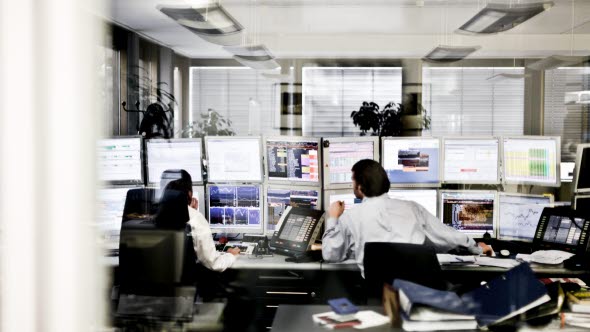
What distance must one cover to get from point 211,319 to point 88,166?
2737 millimetres

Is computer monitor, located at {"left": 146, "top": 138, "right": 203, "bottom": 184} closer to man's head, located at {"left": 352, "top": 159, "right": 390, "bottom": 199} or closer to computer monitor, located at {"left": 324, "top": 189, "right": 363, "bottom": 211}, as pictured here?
computer monitor, located at {"left": 324, "top": 189, "right": 363, "bottom": 211}

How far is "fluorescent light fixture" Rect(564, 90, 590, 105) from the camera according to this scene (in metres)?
8.31

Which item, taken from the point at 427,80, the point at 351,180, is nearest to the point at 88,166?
the point at 351,180

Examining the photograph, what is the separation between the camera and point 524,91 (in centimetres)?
810

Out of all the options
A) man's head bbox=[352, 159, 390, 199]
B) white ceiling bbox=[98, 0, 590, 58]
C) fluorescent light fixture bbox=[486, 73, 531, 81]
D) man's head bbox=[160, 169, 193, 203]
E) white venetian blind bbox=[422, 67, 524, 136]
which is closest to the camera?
man's head bbox=[352, 159, 390, 199]

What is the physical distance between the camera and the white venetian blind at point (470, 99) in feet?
25.6

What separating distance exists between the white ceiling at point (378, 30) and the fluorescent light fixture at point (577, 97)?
1.95 feet

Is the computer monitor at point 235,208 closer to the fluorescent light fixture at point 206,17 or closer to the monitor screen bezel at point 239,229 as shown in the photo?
the monitor screen bezel at point 239,229

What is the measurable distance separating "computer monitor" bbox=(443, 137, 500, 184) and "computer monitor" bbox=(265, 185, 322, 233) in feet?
3.09

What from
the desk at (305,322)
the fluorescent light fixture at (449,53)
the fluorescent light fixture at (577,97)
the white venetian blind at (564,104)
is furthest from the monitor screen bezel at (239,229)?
the fluorescent light fixture at (577,97)

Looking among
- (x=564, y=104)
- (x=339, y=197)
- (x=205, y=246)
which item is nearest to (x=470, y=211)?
(x=339, y=197)

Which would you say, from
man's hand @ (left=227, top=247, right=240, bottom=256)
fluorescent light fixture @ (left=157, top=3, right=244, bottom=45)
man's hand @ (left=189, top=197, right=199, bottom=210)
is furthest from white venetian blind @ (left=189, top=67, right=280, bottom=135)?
man's hand @ (left=227, top=247, right=240, bottom=256)

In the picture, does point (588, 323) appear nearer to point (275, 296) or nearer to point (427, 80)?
point (275, 296)

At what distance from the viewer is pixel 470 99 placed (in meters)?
8.06
